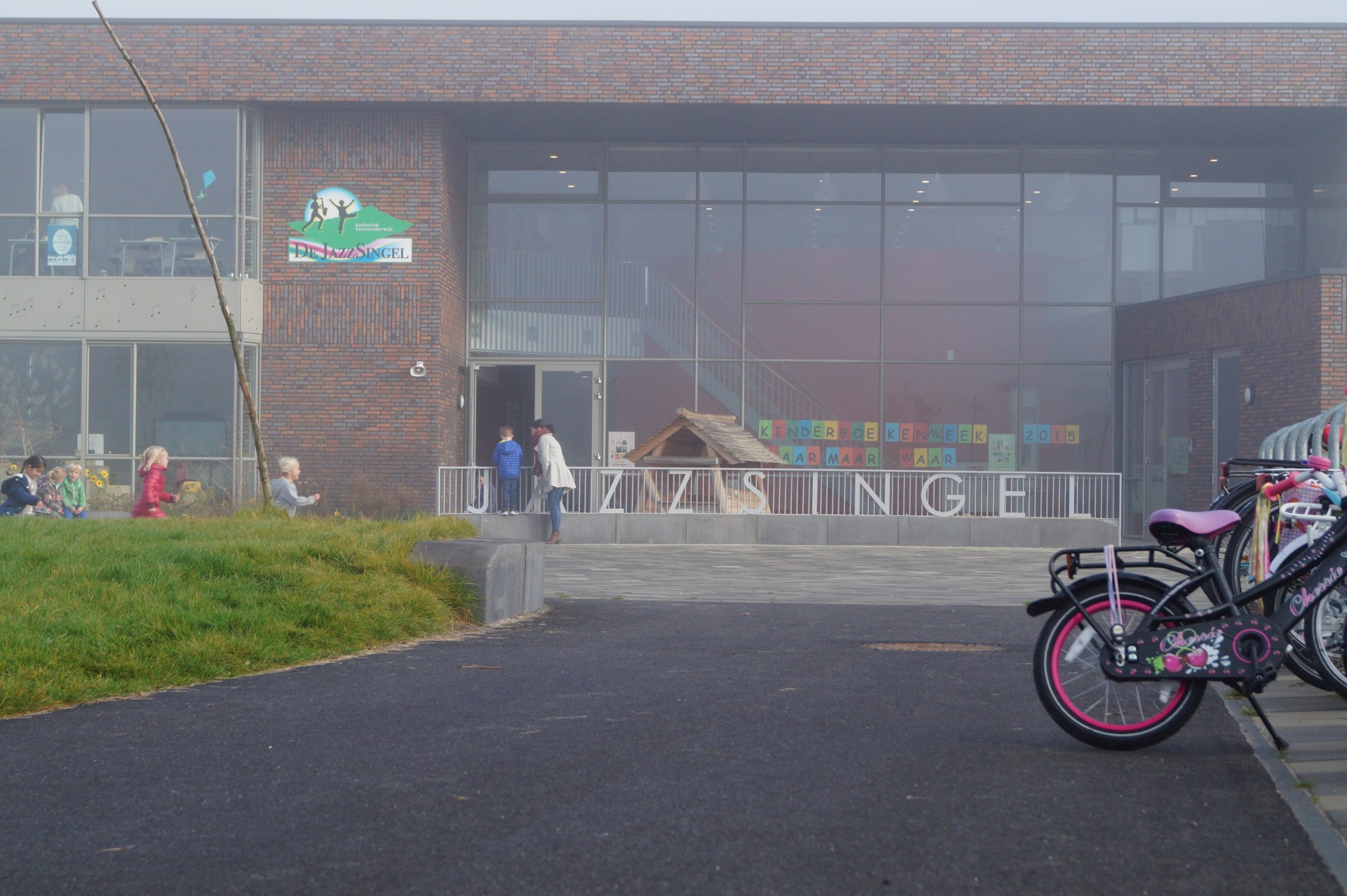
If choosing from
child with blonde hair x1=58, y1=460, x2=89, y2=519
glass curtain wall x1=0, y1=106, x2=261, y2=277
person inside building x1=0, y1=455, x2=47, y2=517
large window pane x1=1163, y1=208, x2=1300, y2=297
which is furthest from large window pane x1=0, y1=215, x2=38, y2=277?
large window pane x1=1163, y1=208, x2=1300, y2=297

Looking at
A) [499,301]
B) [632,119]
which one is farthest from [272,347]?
[632,119]

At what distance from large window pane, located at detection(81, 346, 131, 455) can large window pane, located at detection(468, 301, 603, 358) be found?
573 cm

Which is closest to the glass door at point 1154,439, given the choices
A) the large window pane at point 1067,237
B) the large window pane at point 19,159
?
the large window pane at point 1067,237

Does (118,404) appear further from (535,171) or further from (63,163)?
(535,171)

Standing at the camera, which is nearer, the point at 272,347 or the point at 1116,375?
the point at 272,347

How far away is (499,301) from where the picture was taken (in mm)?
24469

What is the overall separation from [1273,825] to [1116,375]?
20978mm

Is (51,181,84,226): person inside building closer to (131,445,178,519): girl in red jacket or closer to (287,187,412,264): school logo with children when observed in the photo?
(287,187,412,264): school logo with children

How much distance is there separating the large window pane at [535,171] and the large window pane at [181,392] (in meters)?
5.54

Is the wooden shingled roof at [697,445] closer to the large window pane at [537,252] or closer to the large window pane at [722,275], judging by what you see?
the large window pane at [722,275]

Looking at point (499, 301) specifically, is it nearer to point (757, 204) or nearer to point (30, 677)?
point (757, 204)

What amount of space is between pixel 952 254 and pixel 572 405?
7210 millimetres

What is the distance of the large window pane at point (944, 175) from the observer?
80.0ft

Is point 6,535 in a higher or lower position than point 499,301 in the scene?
lower
